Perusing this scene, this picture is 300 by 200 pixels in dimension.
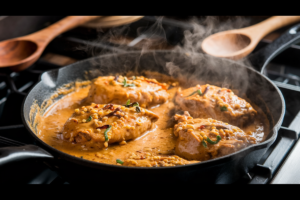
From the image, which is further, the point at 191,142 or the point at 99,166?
the point at 191,142

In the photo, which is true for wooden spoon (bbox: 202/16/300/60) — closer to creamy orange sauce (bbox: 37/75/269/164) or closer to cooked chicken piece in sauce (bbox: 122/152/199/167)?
creamy orange sauce (bbox: 37/75/269/164)

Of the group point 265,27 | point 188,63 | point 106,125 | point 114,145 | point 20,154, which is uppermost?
point 265,27

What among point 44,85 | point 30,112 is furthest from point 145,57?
point 30,112

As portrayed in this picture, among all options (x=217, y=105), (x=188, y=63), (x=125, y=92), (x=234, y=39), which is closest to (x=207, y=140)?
(x=217, y=105)

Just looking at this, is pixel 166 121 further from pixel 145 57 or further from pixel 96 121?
pixel 145 57

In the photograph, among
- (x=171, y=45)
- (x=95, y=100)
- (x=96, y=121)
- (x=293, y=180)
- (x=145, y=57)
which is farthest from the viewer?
(x=171, y=45)

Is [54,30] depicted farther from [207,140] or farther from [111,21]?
[207,140]

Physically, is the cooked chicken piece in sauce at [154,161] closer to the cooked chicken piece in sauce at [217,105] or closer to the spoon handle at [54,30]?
the cooked chicken piece in sauce at [217,105]
